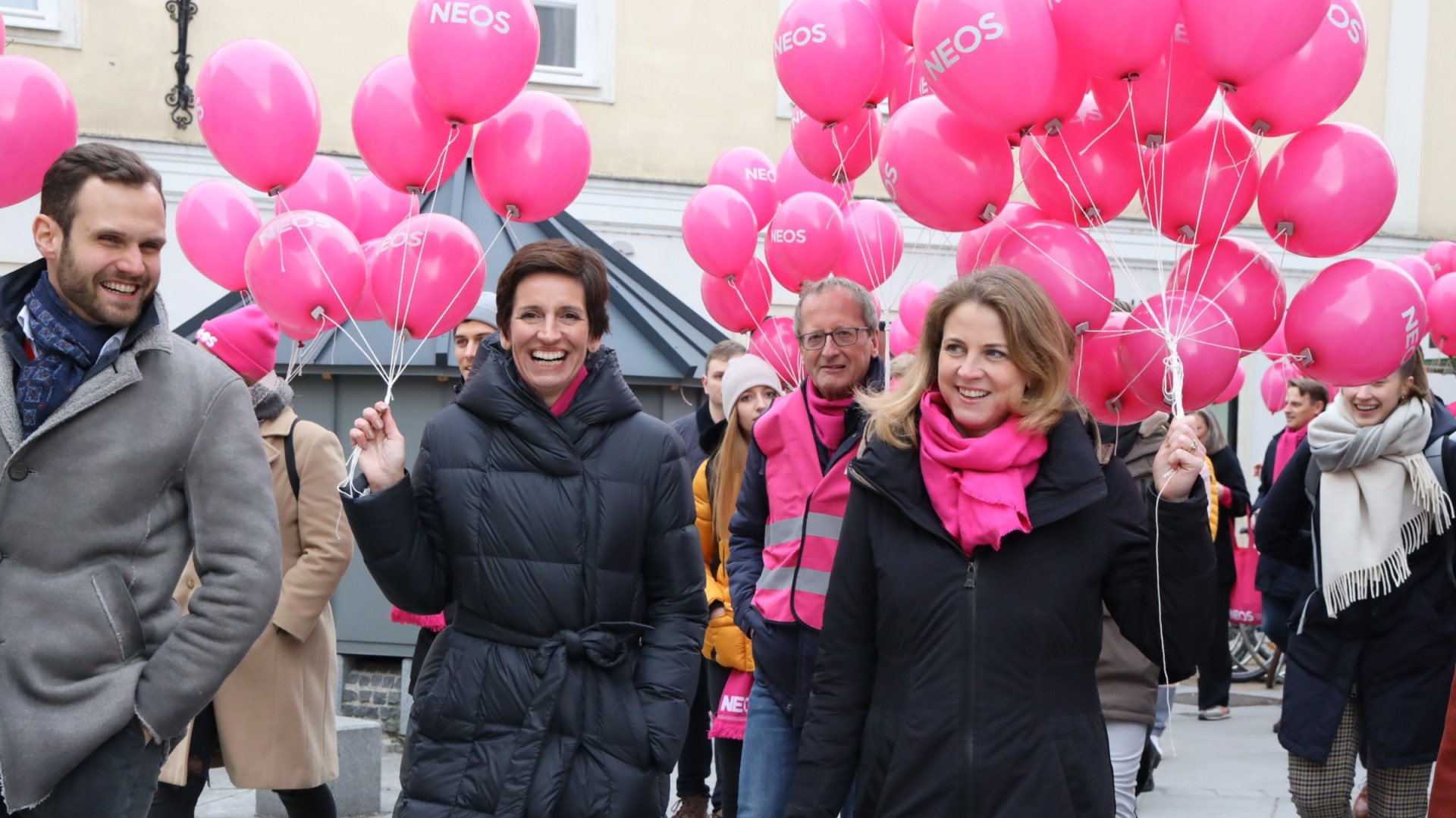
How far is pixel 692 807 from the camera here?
6660 mm

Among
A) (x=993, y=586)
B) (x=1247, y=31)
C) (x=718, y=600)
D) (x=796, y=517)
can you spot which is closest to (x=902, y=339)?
(x=718, y=600)

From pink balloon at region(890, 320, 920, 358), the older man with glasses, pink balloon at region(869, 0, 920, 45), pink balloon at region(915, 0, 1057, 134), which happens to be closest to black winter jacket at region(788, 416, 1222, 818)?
pink balloon at region(915, 0, 1057, 134)

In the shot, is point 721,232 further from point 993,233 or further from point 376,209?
point 993,233

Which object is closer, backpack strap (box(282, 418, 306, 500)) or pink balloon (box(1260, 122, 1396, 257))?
pink balloon (box(1260, 122, 1396, 257))

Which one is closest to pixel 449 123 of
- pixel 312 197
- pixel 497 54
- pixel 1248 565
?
pixel 497 54

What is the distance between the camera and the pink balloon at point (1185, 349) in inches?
156

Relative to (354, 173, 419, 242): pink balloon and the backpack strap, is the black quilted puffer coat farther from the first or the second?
(354, 173, 419, 242): pink balloon

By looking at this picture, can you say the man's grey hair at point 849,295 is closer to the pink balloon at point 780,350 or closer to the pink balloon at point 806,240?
the pink balloon at point 780,350

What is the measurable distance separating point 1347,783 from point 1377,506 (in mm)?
994

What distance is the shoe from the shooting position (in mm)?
6641

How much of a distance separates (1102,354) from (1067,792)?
1.45m

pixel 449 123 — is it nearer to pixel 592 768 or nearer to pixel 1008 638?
pixel 592 768

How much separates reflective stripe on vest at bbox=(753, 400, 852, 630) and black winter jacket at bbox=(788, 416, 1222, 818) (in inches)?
45.7

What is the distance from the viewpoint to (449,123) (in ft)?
17.5
